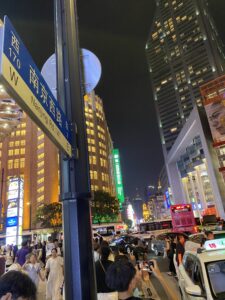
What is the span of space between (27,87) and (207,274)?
14.3 feet

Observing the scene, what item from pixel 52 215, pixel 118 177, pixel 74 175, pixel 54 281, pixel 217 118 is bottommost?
pixel 54 281

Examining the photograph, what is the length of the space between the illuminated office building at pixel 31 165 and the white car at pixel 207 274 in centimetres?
7492

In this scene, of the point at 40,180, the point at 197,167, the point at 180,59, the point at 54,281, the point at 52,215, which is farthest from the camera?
the point at 180,59

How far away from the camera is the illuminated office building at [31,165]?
256ft

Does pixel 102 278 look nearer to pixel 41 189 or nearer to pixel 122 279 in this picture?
pixel 122 279

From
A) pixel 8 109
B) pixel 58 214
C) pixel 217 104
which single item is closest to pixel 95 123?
pixel 58 214

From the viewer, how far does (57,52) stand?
10.7 ft

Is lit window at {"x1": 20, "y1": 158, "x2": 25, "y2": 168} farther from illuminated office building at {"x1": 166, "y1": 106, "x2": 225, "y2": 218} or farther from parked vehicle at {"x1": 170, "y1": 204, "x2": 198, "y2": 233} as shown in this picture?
parked vehicle at {"x1": 170, "y1": 204, "x2": 198, "y2": 233}

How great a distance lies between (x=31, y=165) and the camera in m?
83.9

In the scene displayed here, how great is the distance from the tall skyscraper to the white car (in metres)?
119

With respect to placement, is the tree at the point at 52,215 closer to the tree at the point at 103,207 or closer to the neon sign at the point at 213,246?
the tree at the point at 103,207

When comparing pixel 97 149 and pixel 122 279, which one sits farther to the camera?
pixel 97 149

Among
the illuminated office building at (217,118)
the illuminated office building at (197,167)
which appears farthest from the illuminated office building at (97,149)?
the illuminated office building at (217,118)

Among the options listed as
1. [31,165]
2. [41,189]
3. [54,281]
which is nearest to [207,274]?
[54,281]
